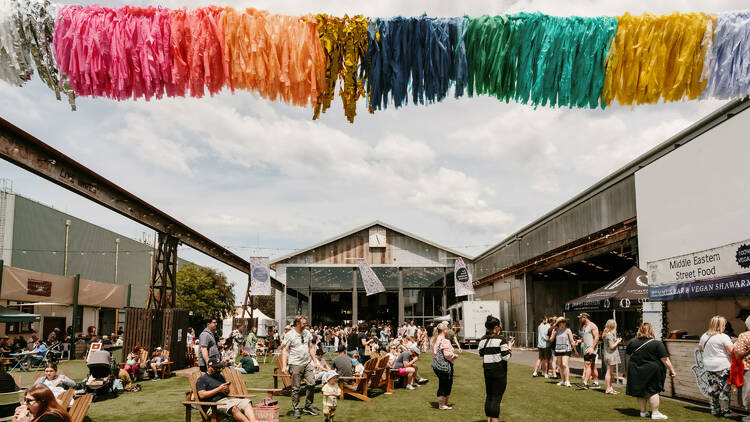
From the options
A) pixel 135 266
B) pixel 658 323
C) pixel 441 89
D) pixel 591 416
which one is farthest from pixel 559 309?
pixel 135 266

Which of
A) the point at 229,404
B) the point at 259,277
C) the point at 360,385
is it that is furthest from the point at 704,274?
the point at 259,277

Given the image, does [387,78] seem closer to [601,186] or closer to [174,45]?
[174,45]

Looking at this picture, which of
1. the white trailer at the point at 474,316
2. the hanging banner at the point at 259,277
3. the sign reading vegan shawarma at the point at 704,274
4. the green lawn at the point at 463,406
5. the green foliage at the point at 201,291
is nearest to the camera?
the green lawn at the point at 463,406

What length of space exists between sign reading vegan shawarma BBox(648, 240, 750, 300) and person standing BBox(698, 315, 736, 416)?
0.90m

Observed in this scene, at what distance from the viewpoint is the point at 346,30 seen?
3904 millimetres

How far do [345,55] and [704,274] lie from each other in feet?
33.4

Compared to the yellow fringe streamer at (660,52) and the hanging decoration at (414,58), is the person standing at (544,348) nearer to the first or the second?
the yellow fringe streamer at (660,52)

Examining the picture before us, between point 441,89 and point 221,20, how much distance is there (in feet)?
5.08

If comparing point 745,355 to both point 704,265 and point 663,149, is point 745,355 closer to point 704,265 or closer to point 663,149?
point 704,265

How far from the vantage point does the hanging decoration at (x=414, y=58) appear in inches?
156

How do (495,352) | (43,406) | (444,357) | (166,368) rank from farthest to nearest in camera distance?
(166,368) < (444,357) < (495,352) < (43,406)

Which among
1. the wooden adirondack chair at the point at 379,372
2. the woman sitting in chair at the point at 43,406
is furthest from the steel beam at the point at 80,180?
the woman sitting in chair at the point at 43,406

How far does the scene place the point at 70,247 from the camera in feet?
134

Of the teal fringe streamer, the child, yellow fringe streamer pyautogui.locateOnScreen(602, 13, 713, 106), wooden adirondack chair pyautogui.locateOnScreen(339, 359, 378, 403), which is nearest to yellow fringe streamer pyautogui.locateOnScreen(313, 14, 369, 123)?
the teal fringe streamer
